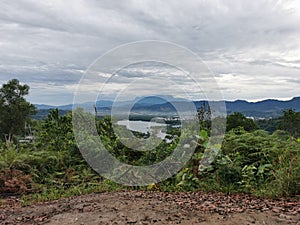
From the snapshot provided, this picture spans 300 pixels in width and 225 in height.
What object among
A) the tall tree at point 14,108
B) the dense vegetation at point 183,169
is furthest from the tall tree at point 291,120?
the tall tree at point 14,108

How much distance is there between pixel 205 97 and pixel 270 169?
4.89 feet

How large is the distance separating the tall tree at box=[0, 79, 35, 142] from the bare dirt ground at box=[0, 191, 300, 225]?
20.2m

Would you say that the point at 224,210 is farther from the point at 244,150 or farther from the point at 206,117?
the point at 206,117

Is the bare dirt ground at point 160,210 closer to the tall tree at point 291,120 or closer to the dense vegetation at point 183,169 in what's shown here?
the dense vegetation at point 183,169

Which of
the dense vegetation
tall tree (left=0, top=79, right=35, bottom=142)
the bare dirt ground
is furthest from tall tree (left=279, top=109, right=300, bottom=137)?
tall tree (left=0, top=79, right=35, bottom=142)

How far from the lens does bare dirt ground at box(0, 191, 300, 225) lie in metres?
3.18

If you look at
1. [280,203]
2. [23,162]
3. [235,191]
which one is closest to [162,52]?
[235,191]

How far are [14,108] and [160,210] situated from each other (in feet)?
73.8

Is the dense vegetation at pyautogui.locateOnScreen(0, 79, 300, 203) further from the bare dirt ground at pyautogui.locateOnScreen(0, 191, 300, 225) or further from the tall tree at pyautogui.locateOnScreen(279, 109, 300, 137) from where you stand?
the tall tree at pyautogui.locateOnScreen(279, 109, 300, 137)

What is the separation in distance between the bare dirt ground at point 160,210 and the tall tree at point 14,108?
66.2ft

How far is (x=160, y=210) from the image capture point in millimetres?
3562

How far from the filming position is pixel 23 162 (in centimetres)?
636

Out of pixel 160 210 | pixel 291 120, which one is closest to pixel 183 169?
pixel 160 210

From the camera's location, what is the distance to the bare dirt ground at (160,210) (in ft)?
10.4
